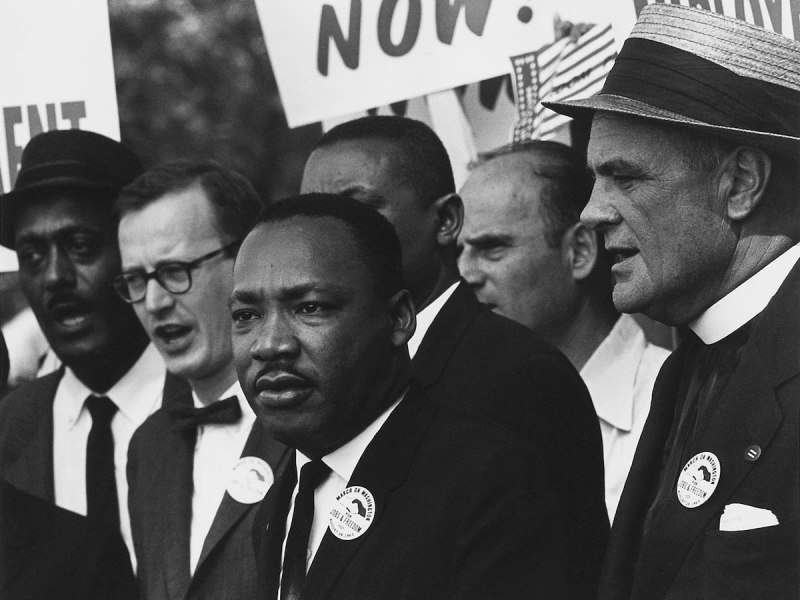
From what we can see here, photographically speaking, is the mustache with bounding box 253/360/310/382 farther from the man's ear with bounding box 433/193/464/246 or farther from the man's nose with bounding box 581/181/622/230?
the man's ear with bounding box 433/193/464/246

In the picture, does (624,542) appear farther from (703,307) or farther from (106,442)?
(106,442)

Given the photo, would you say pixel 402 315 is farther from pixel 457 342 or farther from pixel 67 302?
pixel 67 302

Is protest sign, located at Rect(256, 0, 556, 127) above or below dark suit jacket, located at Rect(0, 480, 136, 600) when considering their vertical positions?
above

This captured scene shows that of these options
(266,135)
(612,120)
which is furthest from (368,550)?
(266,135)

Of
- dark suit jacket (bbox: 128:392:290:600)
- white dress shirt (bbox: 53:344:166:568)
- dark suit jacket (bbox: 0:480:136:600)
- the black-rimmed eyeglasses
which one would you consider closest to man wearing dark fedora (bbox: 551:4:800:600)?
dark suit jacket (bbox: 128:392:290:600)

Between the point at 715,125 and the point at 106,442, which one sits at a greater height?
the point at 715,125

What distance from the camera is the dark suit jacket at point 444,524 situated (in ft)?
10.1

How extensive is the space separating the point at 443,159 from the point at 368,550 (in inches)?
69.0

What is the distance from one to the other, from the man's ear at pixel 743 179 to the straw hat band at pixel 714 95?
0.07 m

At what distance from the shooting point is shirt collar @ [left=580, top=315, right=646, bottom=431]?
4.83 m

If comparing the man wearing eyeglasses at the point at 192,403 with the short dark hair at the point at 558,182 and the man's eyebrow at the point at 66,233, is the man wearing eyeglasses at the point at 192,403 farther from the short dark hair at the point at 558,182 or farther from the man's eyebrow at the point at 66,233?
the short dark hair at the point at 558,182

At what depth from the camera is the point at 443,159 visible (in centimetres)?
460

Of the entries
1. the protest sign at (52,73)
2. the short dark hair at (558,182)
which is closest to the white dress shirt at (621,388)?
the short dark hair at (558,182)

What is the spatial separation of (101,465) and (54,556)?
1.25m
